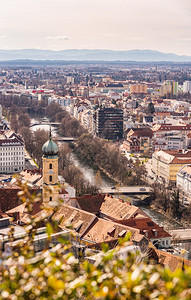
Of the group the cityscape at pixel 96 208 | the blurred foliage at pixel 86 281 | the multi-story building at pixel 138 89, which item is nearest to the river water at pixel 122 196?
the cityscape at pixel 96 208

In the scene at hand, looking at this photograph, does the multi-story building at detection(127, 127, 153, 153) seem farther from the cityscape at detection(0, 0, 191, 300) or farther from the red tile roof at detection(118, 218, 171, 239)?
the red tile roof at detection(118, 218, 171, 239)

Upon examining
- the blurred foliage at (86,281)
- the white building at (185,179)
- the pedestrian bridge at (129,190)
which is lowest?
the pedestrian bridge at (129,190)

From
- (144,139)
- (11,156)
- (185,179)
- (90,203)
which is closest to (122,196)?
(185,179)

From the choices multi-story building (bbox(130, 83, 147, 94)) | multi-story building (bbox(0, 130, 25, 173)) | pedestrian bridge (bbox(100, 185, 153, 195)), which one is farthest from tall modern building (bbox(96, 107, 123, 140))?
multi-story building (bbox(130, 83, 147, 94))

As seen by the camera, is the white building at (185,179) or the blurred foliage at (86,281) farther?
the white building at (185,179)

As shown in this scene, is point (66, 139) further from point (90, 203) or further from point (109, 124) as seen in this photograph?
point (90, 203)

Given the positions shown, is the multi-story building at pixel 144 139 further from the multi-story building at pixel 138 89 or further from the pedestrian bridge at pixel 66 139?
the multi-story building at pixel 138 89

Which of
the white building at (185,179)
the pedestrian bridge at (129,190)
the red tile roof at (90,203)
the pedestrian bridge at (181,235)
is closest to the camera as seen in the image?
the pedestrian bridge at (181,235)
